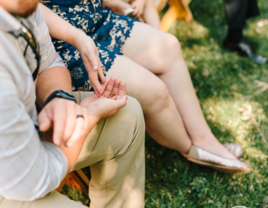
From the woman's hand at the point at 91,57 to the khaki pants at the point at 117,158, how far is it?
116mm

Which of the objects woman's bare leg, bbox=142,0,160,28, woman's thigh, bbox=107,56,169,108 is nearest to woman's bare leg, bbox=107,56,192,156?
woman's thigh, bbox=107,56,169,108

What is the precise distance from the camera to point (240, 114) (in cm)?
196

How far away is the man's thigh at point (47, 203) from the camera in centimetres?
82

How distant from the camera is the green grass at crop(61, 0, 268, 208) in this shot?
4.93ft

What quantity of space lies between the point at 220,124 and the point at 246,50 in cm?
104

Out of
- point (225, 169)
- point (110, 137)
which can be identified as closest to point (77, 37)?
point (110, 137)

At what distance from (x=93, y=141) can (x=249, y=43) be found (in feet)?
7.28

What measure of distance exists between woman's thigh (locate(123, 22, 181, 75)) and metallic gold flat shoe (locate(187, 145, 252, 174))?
0.54 metres

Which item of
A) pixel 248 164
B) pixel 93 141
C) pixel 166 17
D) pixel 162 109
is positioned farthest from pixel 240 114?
pixel 93 141

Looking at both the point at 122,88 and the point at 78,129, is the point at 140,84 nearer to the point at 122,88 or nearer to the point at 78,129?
the point at 122,88

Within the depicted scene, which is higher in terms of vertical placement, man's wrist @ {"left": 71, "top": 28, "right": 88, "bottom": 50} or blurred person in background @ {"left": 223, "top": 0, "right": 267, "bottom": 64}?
man's wrist @ {"left": 71, "top": 28, "right": 88, "bottom": 50}

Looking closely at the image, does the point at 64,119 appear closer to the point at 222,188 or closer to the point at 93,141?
the point at 93,141

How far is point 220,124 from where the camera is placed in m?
1.89

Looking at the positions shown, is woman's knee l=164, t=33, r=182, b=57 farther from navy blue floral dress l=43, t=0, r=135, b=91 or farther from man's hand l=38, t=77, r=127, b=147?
man's hand l=38, t=77, r=127, b=147
